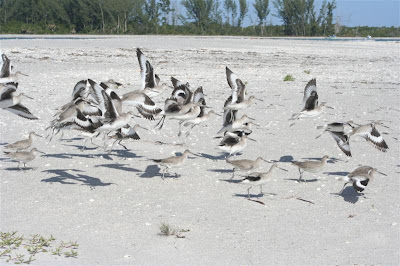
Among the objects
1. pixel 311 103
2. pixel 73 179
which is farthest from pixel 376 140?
pixel 73 179

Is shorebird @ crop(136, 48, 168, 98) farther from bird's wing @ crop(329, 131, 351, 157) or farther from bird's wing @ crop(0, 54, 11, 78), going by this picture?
bird's wing @ crop(329, 131, 351, 157)

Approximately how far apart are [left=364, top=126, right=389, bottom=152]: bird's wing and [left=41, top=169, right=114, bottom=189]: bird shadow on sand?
193 inches

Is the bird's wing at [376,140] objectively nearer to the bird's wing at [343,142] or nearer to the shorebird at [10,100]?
the bird's wing at [343,142]

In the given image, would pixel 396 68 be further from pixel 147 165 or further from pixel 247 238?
pixel 247 238

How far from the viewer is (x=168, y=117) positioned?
11.3 metres

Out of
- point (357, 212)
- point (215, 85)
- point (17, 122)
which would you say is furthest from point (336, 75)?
point (357, 212)

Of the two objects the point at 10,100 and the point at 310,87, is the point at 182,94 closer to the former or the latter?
the point at 310,87

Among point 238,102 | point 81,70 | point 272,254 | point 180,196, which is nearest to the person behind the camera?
point 272,254

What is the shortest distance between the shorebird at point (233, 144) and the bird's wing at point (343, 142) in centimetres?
177

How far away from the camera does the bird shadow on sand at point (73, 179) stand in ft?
28.4

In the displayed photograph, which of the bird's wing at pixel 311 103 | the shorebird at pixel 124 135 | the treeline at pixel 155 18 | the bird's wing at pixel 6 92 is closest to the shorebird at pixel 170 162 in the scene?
the shorebird at pixel 124 135

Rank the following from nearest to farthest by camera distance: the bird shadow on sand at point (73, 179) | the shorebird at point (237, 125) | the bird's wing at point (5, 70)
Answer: the bird shadow on sand at point (73, 179), the shorebird at point (237, 125), the bird's wing at point (5, 70)

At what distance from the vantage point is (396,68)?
25453 mm

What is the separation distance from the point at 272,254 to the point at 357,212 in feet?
6.46
